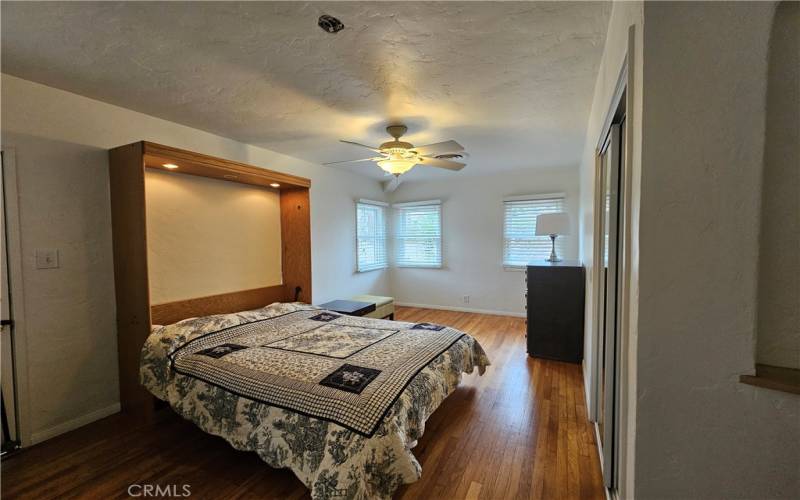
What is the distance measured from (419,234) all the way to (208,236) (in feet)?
11.9

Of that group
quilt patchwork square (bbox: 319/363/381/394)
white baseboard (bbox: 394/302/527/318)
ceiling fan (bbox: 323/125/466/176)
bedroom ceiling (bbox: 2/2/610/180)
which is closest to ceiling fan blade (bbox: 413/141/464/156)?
ceiling fan (bbox: 323/125/466/176)

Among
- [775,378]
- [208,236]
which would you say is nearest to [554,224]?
[775,378]

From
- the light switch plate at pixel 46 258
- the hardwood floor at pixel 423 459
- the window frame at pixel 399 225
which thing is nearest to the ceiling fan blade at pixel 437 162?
the hardwood floor at pixel 423 459

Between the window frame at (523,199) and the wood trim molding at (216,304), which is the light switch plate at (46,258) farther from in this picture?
the window frame at (523,199)

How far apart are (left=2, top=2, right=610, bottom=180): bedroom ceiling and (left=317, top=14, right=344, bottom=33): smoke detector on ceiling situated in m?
0.03

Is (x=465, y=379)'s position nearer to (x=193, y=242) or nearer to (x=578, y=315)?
(x=578, y=315)

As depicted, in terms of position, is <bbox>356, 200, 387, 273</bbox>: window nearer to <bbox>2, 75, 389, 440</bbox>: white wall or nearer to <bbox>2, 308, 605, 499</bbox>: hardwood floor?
<bbox>2, 75, 389, 440</bbox>: white wall

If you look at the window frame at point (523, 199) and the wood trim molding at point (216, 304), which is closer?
the wood trim molding at point (216, 304)

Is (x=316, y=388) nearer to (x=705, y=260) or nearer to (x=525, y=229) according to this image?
(x=705, y=260)

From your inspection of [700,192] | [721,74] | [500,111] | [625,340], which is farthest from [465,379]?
[721,74]

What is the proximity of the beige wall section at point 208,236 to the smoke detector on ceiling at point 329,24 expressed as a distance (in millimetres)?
2084

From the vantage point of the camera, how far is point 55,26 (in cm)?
159

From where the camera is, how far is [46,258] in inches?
87.8

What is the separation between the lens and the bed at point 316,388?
1.58m
